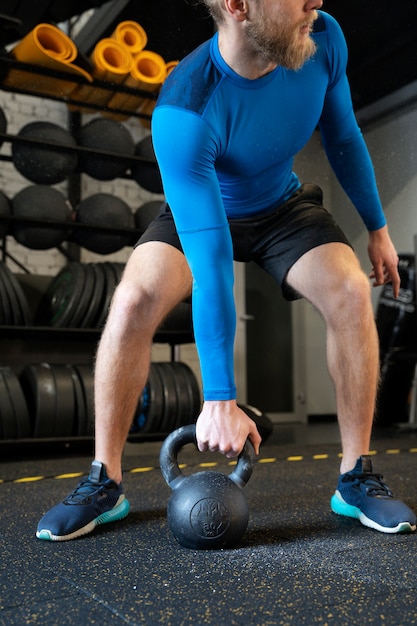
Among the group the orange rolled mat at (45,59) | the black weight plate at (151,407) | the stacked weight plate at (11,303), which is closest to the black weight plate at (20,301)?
the stacked weight plate at (11,303)

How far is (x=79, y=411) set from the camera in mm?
3129

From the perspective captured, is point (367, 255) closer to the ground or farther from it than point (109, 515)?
farther from it

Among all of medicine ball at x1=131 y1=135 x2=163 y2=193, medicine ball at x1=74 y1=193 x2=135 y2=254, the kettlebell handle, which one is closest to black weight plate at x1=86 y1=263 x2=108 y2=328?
medicine ball at x1=74 y1=193 x2=135 y2=254

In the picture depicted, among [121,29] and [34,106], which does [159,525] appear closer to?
[121,29]

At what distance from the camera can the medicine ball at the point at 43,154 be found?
10.7ft

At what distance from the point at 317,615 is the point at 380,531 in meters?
0.49

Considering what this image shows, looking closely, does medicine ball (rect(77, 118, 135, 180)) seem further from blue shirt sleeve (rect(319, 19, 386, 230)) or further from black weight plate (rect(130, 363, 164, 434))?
blue shirt sleeve (rect(319, 19, 386, 230))

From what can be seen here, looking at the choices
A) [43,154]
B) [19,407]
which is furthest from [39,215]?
[19,407]

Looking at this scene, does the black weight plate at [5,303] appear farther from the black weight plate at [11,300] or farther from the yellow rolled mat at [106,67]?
the yellow rolled mat at [106,67]

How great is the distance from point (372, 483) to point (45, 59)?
102 inches

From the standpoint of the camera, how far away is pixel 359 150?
1538mm

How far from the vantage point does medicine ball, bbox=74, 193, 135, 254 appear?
3463 mm

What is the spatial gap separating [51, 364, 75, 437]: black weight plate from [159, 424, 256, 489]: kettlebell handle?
77.5 inches

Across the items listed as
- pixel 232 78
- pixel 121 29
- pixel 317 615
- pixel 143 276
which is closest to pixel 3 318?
pixel 121 29
